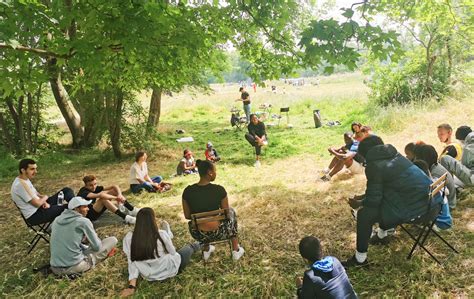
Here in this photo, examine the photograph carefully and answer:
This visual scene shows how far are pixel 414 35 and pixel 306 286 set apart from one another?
16.0 meters

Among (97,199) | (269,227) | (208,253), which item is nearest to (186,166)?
(97,199)

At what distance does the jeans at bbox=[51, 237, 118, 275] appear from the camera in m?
4.64

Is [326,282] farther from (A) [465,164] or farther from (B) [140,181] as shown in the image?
(B) [140,181]

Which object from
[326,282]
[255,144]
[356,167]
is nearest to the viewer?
[326,282]

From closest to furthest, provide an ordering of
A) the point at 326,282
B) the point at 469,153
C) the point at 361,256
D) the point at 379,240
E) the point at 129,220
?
the point at 326,282 → the point at 361,256 → the point at 379,240 → the point at 469,153 → the point at 129,220

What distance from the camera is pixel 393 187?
4086 mm

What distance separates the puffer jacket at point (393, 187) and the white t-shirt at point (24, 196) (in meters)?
5.27

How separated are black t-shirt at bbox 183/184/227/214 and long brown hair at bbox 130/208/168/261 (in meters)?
0.62

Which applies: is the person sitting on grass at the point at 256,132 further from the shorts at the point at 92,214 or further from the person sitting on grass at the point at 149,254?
the person sitting on grass at the point at 149,254

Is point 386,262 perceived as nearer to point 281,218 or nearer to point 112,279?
point 281,218

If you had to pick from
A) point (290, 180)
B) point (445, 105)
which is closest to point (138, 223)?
point (290, 180)

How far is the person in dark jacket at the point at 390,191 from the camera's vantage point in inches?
160

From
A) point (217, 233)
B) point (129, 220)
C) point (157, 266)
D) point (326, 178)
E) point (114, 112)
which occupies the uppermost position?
point (114, 112)

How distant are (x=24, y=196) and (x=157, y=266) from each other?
2812mm
